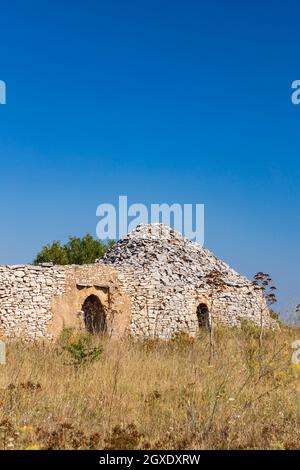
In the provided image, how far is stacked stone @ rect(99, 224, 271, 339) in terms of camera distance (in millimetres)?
20203

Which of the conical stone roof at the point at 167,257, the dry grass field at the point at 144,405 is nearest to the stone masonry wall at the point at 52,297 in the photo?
the conical stone roof at the point at 167,257

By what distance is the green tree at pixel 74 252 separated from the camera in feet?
108

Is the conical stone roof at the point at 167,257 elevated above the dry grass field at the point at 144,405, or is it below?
above

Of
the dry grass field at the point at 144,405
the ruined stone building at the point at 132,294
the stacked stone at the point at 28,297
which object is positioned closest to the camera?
the dry grass field at the point at 144,405

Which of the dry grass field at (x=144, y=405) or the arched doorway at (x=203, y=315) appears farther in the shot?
the arched doorway at (x=203, y=315)

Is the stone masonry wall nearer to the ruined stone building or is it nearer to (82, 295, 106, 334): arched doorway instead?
the ruined stone building

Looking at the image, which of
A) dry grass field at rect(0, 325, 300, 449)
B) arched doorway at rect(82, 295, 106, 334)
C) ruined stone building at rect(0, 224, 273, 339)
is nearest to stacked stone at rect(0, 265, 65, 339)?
ruined stone building at rect(0, 224, 273, 339)

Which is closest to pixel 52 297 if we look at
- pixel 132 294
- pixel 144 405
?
pixel 132 294

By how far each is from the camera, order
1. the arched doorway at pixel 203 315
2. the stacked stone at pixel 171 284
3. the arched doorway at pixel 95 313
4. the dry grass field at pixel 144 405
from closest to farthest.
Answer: the dry grass field at pixel 144 405 < the arched doorway at pixel 95 313 < the stacked stone at pixel 171 284 < the arched doorway at pixel 203 315

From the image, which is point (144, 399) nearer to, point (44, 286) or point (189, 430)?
point (189, 430)

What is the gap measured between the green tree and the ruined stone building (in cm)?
742

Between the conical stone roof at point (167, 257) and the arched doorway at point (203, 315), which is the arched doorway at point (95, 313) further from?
the arched doorway at point (203, 315)

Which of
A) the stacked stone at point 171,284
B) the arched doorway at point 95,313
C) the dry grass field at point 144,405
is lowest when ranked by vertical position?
the dry grass field at point 144,405
